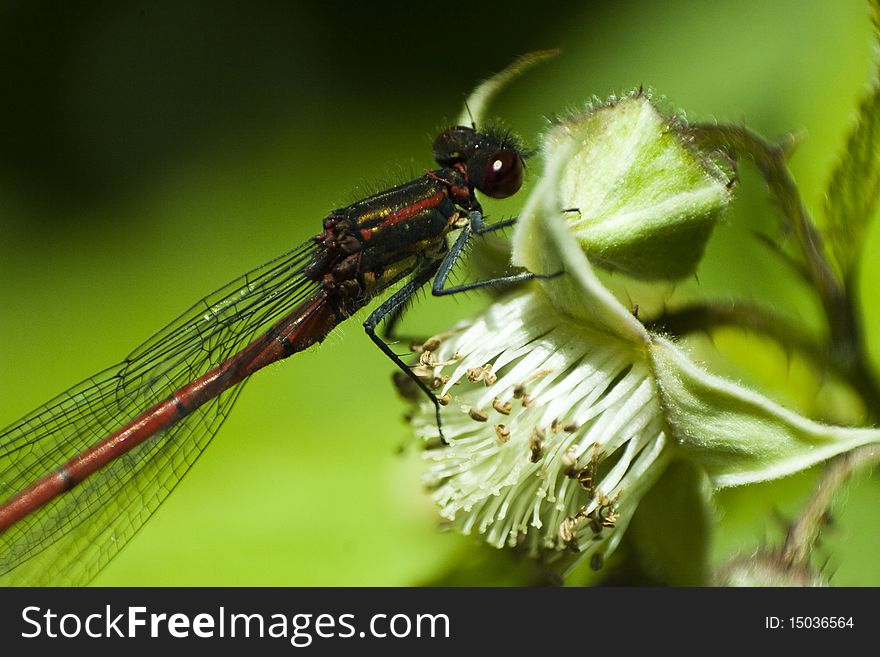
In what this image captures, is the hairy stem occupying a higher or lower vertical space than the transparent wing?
lower

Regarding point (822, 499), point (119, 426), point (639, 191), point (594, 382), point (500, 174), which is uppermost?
point (500, 174)

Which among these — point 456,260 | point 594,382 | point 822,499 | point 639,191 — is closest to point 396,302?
point 456,260

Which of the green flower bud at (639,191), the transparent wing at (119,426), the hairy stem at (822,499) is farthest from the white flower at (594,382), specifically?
the transparent wing at (119,426)

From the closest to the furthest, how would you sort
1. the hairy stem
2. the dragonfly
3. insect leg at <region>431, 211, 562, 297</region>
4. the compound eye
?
the hairy stem → insect leg at <region>431, 211, 562, 297</region> → the compound eye → the dragonfly

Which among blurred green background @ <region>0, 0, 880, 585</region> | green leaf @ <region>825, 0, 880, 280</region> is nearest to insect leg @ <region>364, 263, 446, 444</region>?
blurred green background @ <region>0, 0, 880, 585</region>

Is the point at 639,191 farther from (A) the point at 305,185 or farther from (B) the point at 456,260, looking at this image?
(A) the point at 305,185

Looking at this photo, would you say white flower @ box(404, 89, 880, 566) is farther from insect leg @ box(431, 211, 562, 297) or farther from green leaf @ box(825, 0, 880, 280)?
green leaf @ box(825, 0, 880, 280)

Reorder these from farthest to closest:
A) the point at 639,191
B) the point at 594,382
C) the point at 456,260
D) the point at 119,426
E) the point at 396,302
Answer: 1. the point at 119,426
2. the point at 396,302
3. the point at 456,260
4. the point at 594,382
5. the point at 639,191

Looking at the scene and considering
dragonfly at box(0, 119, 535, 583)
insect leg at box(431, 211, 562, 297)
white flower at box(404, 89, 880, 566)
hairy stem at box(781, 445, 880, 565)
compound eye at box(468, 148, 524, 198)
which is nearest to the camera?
white flower at box(404, 89, 880, 566)

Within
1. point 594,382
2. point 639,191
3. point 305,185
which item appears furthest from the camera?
point 305,185
